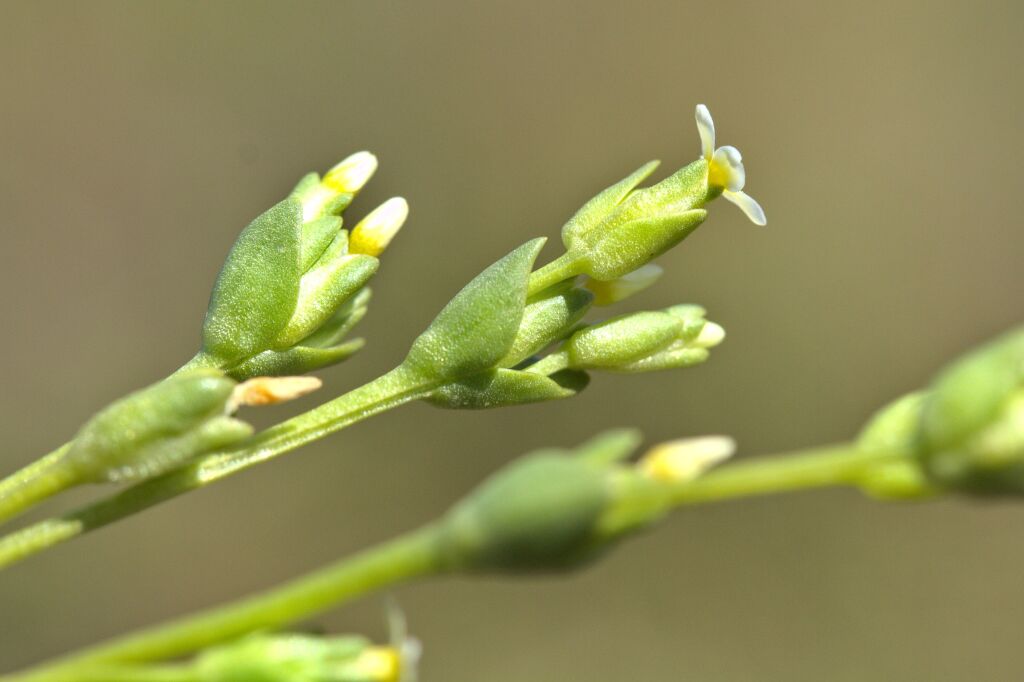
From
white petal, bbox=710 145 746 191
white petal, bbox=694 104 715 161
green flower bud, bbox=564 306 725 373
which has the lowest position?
green flower bud, bbox=564 306 725 373

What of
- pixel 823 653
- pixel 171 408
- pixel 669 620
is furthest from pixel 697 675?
pixel 171 408

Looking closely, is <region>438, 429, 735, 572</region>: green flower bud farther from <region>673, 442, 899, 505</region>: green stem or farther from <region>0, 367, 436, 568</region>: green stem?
<region>0, 367, 436, 568</region>: green stem

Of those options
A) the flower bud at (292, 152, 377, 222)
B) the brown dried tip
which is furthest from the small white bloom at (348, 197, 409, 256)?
the brown dried tip

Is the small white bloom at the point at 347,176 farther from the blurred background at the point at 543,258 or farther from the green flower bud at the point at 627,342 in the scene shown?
the blurred background at the point at 543,258

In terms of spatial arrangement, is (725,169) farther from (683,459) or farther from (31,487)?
(31,487)

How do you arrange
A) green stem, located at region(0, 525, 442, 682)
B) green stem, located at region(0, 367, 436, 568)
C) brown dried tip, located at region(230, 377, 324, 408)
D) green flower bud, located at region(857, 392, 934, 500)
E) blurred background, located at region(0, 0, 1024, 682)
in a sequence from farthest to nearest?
blurred background, located at region(0, 0, 1024, 682), brown dried tip, located at region(230, 377, 324, 408), green stem, located at region(0, 367, 436, 568), green flower bud, located at region(857, 392, 934, 500), green stem, located at region(0, 525, 442, 682)

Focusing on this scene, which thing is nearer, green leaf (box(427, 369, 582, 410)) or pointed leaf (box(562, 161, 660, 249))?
green leaf (box(427, 369, 582, 410))

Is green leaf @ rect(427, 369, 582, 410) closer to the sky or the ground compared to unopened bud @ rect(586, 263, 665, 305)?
closer to the ground

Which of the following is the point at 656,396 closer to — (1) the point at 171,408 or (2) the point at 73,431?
(2) the point at 73,431
